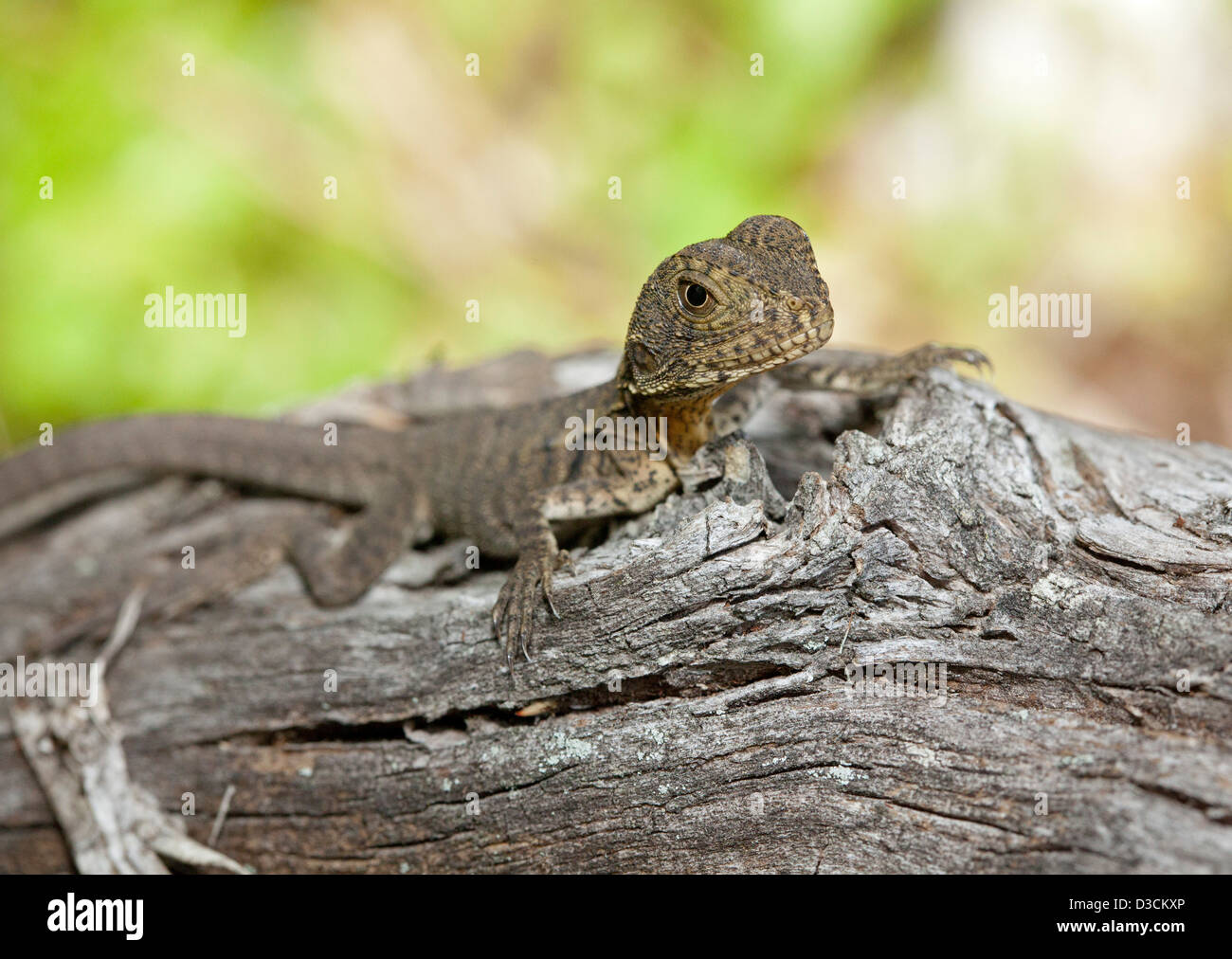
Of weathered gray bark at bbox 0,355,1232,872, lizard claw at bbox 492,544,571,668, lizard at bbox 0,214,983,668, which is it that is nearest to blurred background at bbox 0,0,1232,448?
lizard at bbox 0,214,983,668

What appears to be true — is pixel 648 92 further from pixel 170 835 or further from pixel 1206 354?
pixel 170 835

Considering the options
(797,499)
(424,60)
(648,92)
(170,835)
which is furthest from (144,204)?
(797,499)

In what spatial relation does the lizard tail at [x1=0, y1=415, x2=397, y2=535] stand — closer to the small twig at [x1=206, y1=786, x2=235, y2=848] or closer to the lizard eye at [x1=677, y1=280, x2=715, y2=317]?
the small twig at [x1=206, y1=786, x2=235, y2=848]

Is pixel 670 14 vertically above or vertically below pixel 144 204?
above

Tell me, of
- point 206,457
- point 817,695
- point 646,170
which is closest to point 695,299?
point 817,695

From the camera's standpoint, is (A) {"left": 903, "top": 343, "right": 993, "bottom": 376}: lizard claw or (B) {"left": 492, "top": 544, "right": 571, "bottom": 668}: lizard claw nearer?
(B) {"left": 492, "top": 544, "right": 571, "bottom": 668}: lizard claw

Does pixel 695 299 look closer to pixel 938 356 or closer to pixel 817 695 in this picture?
pixel 938 356
